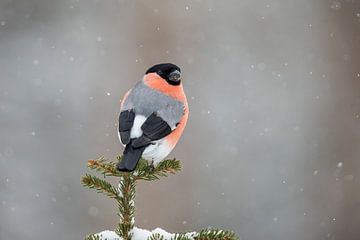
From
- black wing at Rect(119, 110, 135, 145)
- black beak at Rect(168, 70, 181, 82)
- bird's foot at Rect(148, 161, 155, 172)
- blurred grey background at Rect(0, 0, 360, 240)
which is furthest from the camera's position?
blurred grey background at Rect(0, 0, 360, 240)

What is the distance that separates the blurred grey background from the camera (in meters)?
4.43

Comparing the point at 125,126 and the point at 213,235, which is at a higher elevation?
the point at 125,126

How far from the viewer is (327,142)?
15.6 feet

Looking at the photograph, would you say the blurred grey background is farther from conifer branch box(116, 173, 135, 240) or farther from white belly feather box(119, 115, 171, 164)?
conifer branch box(116, 173, 135, 240)

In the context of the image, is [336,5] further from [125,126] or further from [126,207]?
[126,207]

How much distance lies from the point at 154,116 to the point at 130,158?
0.80 ft

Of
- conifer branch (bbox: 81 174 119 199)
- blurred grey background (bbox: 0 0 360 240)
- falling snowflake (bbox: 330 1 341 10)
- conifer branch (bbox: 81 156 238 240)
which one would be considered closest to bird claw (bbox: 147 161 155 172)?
conifer branch (bbox: 81 156 238 240)

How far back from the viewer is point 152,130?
1605 mm

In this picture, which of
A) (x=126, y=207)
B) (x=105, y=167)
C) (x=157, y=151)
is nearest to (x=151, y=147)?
(x=157, y=151)

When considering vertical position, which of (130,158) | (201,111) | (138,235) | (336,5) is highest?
(336,5)

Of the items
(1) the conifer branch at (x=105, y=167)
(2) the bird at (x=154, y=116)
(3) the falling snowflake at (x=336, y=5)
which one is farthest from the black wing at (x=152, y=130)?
(3) the falling snowflake at (x=336, y=5)

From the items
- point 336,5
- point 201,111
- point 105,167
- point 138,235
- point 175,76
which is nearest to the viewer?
point 138,235

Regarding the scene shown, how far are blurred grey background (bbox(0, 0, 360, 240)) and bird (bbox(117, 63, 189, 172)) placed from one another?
2.56 meters

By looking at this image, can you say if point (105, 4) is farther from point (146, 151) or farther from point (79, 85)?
point (146, 151)
